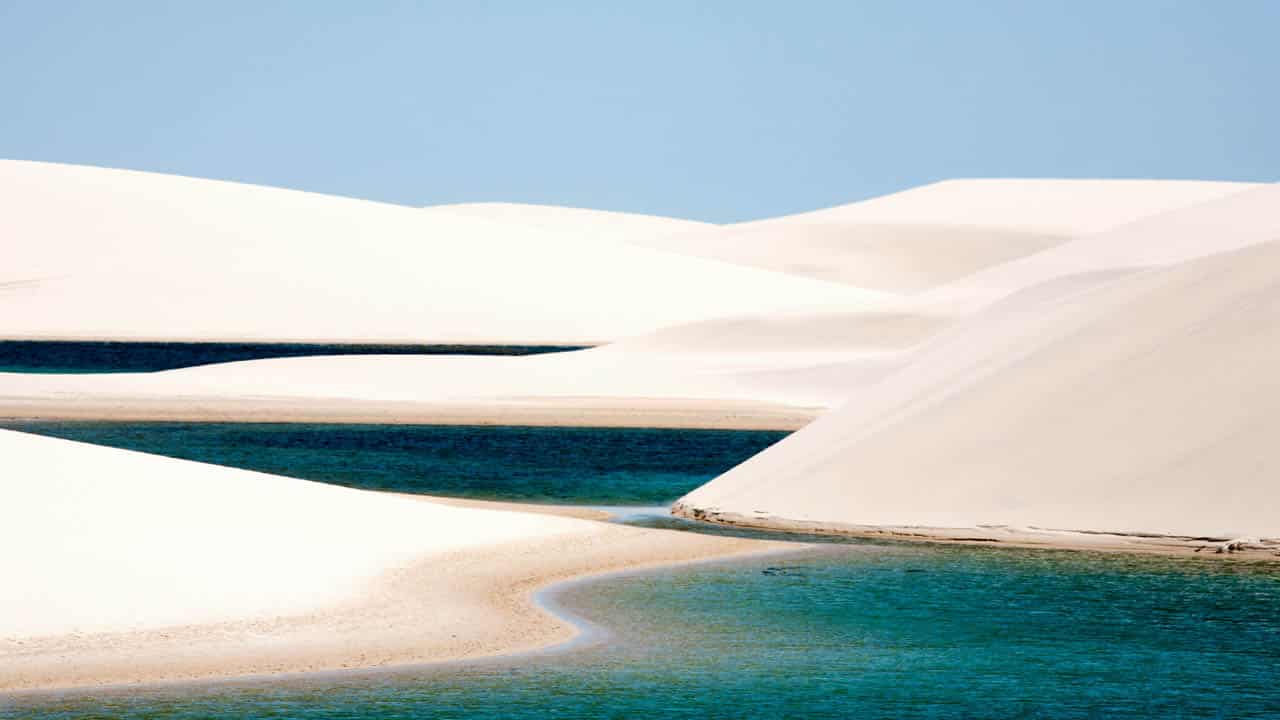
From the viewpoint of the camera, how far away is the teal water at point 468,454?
32781mm

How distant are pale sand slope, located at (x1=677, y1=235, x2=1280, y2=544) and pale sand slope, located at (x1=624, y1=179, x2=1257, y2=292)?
433 ft

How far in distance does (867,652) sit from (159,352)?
73946 millimetres

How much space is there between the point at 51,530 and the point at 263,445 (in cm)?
2184

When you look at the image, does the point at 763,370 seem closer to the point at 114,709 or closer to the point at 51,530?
the point at 51,530

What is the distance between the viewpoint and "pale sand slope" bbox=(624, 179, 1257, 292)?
171m

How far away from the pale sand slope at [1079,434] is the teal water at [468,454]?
328cm

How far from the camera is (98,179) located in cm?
13375

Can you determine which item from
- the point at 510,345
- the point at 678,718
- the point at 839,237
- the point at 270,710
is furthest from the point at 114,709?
the point at 839,237

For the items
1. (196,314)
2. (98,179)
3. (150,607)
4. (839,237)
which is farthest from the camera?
(839,237)

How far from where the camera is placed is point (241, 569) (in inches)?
774

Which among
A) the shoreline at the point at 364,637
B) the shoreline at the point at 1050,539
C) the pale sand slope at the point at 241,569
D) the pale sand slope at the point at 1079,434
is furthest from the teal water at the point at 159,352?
the shoreline at the point at 364,637

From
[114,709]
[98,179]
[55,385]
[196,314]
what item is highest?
[98,179]

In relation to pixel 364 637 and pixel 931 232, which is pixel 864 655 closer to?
pixel 364 637

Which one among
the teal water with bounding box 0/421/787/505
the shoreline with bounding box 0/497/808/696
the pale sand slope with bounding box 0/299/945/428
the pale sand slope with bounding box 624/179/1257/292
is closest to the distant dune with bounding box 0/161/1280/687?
the shoreline with bounding box 0/497/808/696
